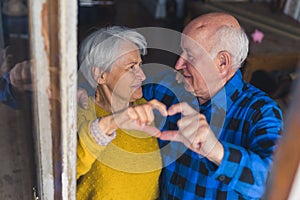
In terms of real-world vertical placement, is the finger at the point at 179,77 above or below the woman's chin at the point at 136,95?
above

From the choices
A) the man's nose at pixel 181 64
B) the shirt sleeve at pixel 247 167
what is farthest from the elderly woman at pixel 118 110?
the shirt sleeve at pixel 247 167

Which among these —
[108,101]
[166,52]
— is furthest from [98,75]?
[166,52]

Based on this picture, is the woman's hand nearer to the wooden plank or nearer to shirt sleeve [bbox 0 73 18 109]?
the wooden plank

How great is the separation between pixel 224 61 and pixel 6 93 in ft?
2.41

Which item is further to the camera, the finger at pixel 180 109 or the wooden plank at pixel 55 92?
the finger at pixel 180 109

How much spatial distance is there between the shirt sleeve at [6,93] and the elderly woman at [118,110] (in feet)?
0.72

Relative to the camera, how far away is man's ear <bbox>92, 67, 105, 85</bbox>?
4.98 ft

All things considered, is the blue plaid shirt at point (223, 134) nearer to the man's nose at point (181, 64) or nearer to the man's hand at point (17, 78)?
the man's nose at point (181, 64)

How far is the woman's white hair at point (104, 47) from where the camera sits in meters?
1.48

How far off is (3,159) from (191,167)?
0.62 m

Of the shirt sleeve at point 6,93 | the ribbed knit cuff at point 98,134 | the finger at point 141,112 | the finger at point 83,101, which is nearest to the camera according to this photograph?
the finger at point 141,112

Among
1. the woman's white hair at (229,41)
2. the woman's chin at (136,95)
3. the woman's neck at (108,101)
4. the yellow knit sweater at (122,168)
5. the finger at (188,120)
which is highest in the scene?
the woman's white hair at (229,41)

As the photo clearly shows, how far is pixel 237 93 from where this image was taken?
4.91ft

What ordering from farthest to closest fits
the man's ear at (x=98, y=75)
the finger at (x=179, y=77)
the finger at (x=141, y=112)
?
the finger at (x=179, y=77) < the man's ear at (x=98, y=75) < the finger at (x=141, y=112)
